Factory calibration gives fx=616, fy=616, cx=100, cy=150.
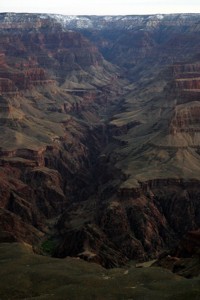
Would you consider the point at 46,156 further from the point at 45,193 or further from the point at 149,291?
the point at 149,291

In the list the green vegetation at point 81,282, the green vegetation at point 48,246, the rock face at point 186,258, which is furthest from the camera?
the green vegetation at point 48,246

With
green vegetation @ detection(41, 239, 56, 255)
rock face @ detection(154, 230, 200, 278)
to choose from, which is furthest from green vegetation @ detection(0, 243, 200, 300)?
green vegetation @ detection(41, 239, 56, 255)

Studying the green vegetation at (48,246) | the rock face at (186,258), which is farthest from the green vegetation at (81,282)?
the green vegetation at (48,246)

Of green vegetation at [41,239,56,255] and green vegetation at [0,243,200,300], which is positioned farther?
green vegetation at [41,239,56,255]

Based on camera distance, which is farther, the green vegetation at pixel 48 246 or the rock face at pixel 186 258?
the green vegetation at pixel 48 246

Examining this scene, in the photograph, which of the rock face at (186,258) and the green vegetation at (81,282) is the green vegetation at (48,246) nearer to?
the rock face at (186,258)

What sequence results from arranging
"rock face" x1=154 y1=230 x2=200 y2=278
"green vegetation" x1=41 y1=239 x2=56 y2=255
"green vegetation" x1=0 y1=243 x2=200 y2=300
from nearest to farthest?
"green vegetation" x1=0 y1=243 x2=200 y2=300 < "rock face" x1=154 y1=230 x2=200 y2=278 < "green vegetation" x1=41 y1=239 x2=56 y2=255

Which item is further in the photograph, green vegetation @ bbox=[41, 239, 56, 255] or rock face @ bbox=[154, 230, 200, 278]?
green vegetation @ bbox=[41, 239, 56, 255]

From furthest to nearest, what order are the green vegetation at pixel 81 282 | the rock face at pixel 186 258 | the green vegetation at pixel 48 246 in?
the green vegetation at pixel 48 246 → the rock face at pixel 186 258 → the green vegetation at pixel 81 282

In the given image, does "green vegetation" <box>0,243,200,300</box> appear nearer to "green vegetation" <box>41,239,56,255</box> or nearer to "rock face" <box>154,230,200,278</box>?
"rock face" <box>154,230,200,278</box>

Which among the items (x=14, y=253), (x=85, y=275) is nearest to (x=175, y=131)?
(x=14, y=253)

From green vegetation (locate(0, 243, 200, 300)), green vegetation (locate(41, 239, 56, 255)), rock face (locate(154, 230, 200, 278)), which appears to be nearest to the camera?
green vegetation (locate(0, 243, 200, 300))
